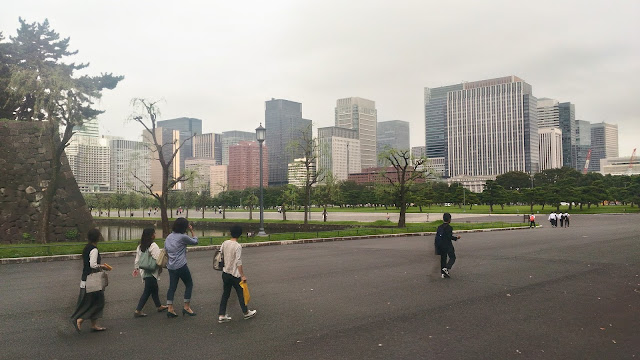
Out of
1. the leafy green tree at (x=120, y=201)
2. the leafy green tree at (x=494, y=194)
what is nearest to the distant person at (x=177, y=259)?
the leafy green tree at (x=494, y=194)

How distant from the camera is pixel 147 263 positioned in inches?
327

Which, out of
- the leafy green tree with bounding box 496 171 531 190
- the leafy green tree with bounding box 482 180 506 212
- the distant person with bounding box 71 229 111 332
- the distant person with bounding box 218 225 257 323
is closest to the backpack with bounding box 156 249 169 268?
the distant person with bounding box 71 229 111 332

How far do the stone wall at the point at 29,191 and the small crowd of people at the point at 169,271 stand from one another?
2061cm

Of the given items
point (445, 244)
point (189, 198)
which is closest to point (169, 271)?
point (445, 244)

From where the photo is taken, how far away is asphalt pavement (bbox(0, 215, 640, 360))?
6.40m

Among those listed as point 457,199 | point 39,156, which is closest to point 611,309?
point 39,156

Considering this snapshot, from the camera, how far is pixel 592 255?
55.3 feet

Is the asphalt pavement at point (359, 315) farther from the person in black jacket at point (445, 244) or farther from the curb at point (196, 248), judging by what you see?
the curb at point (196, 248)

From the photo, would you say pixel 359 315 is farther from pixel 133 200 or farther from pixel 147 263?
pixel 133 200

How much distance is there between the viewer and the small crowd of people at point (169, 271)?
736 centimetres

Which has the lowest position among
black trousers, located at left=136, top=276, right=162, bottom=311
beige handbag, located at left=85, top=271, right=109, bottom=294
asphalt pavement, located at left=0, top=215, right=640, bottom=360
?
asphalt pavement, located at left=0, top=215, right=640, bottom=360

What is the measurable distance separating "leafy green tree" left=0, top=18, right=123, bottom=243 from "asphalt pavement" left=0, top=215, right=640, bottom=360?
10797 mm

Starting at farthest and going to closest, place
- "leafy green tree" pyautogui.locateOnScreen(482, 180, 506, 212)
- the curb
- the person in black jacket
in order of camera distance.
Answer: "leafy green tree" pyautogui.locateOnScreen(482, 180, 506, 212), the curb, the person in black jacket

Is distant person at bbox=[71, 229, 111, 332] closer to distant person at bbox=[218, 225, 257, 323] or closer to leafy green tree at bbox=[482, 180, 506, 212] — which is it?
distant person at bbox=[218, 225, 257, 323]
